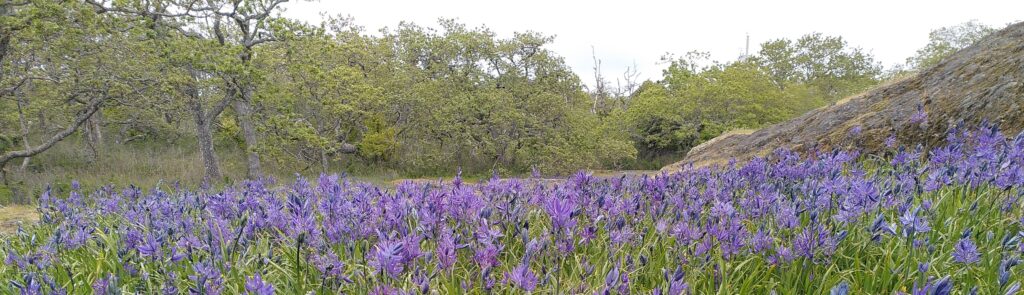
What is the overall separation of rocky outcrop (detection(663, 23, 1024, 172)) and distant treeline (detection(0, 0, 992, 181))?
11064 millimetres

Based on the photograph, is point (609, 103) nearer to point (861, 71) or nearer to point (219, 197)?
point (861, 71)

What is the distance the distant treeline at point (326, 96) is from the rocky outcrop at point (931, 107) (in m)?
11.1

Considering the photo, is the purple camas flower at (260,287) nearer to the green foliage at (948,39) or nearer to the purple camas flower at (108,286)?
the purple camas flower at (108,286)

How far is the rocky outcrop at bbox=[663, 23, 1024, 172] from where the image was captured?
17.3 ft

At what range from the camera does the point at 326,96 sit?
17.5 metres

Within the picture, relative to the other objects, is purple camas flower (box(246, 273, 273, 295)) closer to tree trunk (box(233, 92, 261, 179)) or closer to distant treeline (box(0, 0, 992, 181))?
distant treeline (box(0, 0, 992, 181))

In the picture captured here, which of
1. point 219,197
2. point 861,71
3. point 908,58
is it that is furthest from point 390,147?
point 908,58

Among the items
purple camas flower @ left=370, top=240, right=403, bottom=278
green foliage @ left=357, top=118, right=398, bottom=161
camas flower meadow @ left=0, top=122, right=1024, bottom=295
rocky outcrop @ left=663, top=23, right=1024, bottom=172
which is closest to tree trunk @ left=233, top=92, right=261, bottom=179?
green foliage @ left=357, top=118, right=398, bottom=161

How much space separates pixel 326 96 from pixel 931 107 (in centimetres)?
1581

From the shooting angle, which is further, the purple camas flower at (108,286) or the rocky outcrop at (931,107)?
the rocky outcrop at (931,107)

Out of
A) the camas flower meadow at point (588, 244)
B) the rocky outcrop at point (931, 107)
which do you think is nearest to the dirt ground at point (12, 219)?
the camas flower meadow at point (588, 244)

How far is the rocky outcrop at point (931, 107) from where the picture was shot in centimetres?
527

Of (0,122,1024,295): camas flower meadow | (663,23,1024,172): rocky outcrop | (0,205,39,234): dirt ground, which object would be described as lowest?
(0,205,39,234): dirt ground

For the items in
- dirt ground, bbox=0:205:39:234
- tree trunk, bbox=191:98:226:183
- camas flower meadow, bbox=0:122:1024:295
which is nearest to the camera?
camas flower meadow, bbox=0:122:1024:295
